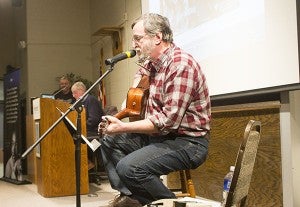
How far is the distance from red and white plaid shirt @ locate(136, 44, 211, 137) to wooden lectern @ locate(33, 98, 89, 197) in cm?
165

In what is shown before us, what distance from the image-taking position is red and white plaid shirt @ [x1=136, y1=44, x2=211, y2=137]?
6.19 ft

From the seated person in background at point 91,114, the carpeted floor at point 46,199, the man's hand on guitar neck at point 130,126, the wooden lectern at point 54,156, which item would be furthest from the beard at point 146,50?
the seated person in background at point 91,114

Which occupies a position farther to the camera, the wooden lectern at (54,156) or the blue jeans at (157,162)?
the wooden lectern at (54,156)

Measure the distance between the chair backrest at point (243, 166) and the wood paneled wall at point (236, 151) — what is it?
94 centimetres

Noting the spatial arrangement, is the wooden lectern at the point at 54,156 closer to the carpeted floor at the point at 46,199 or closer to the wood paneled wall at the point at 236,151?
the carpeted floor at the point at 46,199

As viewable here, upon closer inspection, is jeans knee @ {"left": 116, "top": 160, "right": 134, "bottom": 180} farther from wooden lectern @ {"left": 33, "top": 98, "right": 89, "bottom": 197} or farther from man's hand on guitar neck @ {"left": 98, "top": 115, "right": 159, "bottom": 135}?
wooden lectern @ {"left": 33, "top": 98, "right": 89, "bottom": 197}

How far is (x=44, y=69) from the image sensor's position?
658 centimetres

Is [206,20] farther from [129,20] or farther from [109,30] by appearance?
[109,30]

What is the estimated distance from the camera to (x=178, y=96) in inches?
74.1

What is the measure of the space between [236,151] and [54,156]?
168 cm

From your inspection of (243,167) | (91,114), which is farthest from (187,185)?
(91,114)

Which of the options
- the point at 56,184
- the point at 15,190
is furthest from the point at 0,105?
the point at 56,184

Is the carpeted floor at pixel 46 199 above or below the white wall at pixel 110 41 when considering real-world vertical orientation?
below

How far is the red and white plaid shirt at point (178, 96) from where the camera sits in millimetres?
1888
